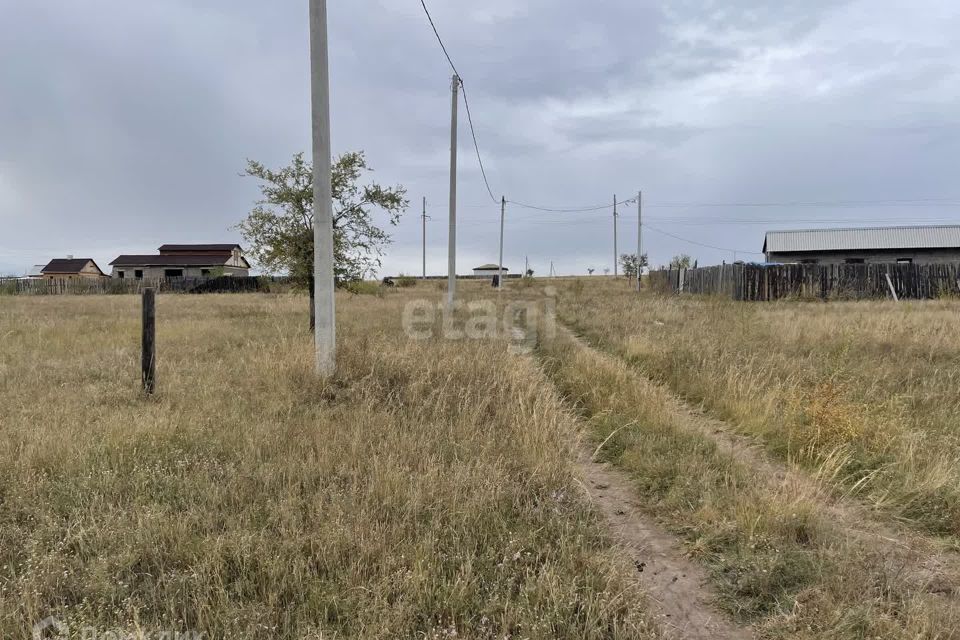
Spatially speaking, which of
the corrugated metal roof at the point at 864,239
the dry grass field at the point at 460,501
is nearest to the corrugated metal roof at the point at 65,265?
the dry grass field at the point at 460,501

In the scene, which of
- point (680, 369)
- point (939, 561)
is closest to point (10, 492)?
point (939, 561)

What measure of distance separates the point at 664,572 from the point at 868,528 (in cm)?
154

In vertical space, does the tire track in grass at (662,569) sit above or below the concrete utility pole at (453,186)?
below

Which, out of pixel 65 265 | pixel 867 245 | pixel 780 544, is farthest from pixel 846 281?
pixel 65 265

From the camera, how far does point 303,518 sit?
2.76 meters

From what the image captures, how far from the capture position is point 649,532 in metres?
2.97

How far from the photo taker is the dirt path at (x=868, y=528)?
2434 millimetres

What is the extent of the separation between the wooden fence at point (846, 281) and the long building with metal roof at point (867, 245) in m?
21.7

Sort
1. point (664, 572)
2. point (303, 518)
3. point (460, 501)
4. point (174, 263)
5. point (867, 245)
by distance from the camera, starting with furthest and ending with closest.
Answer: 1. point (174, 263)
2. point (867, 245)
3. point (460, 501)
4. point (303, 518)
5. point (664, 572)

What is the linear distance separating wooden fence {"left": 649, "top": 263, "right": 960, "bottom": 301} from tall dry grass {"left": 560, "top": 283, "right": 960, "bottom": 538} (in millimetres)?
9787

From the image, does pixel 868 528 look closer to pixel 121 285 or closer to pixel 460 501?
pixel 460 501

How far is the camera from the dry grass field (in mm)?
2080

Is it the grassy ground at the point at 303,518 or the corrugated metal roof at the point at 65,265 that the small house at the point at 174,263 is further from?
the grassy ground at the point at 303,518

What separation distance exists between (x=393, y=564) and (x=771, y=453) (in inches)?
146
